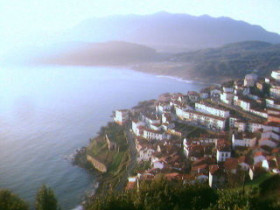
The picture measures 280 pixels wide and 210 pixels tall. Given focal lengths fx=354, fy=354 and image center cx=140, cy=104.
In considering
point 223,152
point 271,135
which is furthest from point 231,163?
point 271,135

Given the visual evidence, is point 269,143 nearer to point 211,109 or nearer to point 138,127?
point 211,109

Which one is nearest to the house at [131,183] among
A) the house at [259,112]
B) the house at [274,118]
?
the house at [274,118]

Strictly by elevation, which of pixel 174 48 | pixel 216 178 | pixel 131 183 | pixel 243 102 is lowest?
pixel 174 48

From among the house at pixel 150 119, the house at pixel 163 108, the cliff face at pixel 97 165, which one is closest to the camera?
the cliff face at pixel 97 165

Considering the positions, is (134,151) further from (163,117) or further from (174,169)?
(174,169)

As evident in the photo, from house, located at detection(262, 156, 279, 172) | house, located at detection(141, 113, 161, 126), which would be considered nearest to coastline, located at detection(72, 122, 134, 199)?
house, located at detection(141, 113, 161, 126)

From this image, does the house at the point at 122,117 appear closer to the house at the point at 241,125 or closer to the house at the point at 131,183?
the house at the point at 241,125

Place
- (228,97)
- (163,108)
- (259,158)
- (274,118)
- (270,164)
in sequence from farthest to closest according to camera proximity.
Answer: (163,108) → (228,97) → (274,118) → (259,158) → (270,164)
